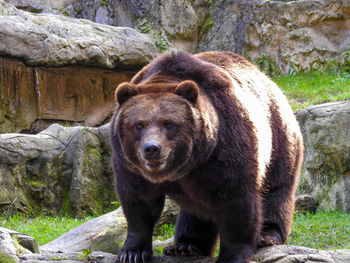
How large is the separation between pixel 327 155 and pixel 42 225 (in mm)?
5052

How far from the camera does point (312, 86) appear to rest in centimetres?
1530

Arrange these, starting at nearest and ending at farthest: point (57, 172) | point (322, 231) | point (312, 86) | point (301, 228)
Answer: point (322, 231)
point (301, 228)
point (57, 172)
point (312, 86)

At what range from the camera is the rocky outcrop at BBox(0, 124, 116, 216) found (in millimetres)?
9938

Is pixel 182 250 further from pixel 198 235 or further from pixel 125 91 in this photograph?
pixel 125 91

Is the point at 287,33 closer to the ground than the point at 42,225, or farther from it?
farther from it

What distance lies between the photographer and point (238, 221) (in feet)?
13.9

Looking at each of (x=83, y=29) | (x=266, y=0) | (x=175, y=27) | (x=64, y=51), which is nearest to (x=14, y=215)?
(x=64, y=51)

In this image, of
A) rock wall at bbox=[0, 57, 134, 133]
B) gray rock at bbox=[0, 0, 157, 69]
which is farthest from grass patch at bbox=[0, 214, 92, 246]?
rock wall at bbox=[0, 57, 134, 133]

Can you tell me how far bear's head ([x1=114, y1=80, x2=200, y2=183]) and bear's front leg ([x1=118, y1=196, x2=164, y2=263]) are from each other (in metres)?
0.47

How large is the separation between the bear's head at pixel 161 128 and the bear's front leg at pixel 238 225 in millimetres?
453

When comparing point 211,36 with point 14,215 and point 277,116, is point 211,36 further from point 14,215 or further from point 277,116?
point 277,116

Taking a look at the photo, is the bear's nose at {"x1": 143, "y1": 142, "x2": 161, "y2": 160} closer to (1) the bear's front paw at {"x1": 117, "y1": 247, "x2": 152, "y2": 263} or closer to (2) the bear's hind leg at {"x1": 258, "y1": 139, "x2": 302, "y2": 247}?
(1) the bear's front paw at {"x1": 117, "y1": 247, "x2": 152, "y2": 263}

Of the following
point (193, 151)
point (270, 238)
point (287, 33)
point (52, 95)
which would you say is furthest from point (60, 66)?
point (193, 151)

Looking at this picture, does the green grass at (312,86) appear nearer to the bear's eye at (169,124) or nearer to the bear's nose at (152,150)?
the bear's eye at (169,124)
